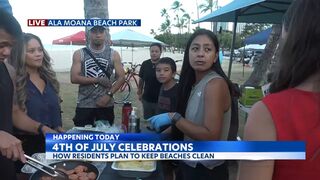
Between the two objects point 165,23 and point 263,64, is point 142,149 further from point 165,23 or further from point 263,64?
point 165,23

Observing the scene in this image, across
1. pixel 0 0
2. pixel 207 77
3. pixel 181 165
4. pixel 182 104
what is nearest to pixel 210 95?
pixel 207 77

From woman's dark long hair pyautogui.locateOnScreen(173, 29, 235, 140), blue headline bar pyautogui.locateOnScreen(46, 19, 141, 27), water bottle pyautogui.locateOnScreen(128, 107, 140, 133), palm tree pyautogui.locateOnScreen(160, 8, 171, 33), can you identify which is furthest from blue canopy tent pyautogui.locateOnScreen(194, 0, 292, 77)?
palm tree pyautogui.locateOnScreen(160, 8, 171, 33)

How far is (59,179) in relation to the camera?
69.2 inches

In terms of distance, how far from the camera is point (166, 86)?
183 inches

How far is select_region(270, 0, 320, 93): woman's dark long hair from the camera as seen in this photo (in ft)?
3.09

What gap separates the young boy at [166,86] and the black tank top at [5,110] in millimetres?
2493

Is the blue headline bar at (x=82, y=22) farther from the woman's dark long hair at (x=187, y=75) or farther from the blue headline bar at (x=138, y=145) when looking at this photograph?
the blue headline bar at (x=138, y=145)

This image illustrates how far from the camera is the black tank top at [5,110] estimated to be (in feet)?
5.94

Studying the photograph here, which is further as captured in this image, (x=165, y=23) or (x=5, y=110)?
(x=165, y=23)

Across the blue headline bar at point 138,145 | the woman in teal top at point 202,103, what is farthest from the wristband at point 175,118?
the blue headline bar at point 138,145

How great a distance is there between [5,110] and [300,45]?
1493 mm

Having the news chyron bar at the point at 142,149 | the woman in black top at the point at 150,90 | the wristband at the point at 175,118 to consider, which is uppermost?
the news chyron bar at the point at 142,149

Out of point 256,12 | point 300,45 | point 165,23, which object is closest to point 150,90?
point 256,12

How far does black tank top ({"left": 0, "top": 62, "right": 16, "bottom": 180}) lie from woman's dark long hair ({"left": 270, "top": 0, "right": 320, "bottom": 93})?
141cm
